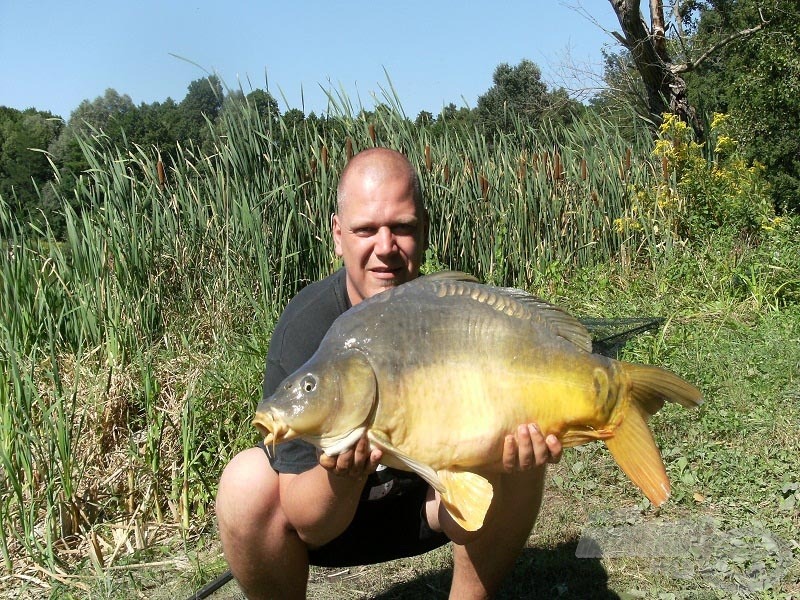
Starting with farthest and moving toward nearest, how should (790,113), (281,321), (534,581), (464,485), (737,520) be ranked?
1. (790,113)
2. (737,520)
3. (534,581)
4. (281,321)
5. (464,485)

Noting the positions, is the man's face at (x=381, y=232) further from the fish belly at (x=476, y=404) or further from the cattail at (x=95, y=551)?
the cattail at (x=95, y=551)

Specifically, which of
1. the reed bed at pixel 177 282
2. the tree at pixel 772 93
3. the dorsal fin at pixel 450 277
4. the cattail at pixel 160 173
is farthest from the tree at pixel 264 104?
the tree at pixel 772 93

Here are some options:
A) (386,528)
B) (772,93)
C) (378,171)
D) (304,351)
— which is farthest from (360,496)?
(772,93)

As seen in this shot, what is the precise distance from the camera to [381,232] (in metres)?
1.79

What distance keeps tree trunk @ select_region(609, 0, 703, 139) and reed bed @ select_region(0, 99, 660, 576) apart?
3.56m

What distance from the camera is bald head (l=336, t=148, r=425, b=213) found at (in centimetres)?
183

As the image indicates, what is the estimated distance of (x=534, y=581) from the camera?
2.36 metres

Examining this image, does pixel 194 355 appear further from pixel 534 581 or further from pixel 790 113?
pixel 790 113

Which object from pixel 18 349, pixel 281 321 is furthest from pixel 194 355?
pixel 281 321

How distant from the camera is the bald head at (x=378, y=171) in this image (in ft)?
6.01

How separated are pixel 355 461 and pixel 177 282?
8.46ft

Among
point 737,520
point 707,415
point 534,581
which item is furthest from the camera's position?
point 707,415

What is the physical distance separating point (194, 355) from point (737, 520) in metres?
2.08

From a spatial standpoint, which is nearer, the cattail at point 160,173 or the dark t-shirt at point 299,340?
the dark t-shirt at point 299,340
